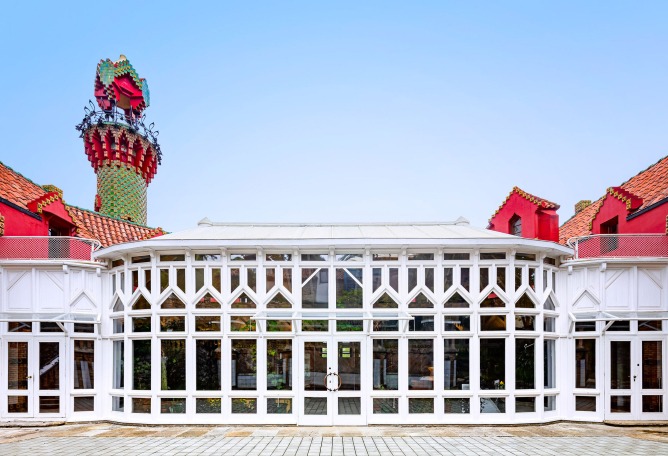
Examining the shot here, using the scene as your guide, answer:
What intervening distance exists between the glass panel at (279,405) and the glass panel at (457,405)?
3926 millimetres

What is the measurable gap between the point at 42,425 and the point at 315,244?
823 centimetres

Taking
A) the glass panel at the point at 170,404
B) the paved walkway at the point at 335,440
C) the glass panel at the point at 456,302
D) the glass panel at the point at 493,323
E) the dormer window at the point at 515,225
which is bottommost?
the paved walkway at the point at 335,440

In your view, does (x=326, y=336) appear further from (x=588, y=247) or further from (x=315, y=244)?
(x=588, y=247)

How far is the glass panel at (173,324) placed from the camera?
11836mm

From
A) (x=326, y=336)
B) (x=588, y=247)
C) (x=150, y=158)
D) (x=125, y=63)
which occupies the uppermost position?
(x=125, y=63)

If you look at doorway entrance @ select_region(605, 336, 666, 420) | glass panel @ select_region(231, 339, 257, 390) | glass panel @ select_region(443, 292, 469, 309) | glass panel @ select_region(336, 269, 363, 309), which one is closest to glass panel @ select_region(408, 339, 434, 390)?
glass panel @ select_region(443, 292, 469, 309)

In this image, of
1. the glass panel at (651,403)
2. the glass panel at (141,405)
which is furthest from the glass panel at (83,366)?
the glass panel at (651,403)

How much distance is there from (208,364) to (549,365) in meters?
8.90

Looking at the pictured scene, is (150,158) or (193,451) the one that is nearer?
(193,451)

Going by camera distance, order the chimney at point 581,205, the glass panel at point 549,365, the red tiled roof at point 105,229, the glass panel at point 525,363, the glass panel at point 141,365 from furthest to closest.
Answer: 1. the chimney at point 581,205
2. the red tiled roof at point 105,229
3. the glass panel at point 549,365
4. the glass panel at point 141,365
5. the glass panel at point 525,363

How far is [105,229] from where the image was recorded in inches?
727

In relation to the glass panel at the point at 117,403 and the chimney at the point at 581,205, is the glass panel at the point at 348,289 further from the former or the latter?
the chimney at the point at 581,205

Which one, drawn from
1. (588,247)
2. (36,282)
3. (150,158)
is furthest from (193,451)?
(150,158)

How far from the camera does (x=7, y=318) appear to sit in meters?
11.9
